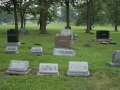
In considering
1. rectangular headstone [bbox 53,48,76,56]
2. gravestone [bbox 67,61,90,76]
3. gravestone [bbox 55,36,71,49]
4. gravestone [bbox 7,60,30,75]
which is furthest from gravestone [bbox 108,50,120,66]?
gravestone [bbox 55,36,71,49]

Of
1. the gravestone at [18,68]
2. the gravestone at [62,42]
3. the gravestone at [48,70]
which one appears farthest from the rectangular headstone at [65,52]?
the gravestone at [18,68]

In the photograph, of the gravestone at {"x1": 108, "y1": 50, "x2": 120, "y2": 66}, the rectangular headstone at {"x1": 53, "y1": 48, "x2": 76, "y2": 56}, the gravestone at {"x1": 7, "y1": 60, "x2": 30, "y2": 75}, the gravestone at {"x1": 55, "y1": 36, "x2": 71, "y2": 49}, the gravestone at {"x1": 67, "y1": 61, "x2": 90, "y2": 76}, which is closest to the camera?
the gravestone at {"x1": 67, "y1": 61, "x2": 90, "y2": 76}

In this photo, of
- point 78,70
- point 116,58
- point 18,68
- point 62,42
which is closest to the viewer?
point 78,70

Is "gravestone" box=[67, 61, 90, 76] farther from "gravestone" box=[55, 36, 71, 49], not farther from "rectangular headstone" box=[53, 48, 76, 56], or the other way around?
"gravestone" box=[55, 36, 71, 49]

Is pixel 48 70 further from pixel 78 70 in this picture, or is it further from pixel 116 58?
pixel 116 58

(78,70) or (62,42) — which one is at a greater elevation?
(62,42)

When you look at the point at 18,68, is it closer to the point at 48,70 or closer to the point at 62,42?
the point at 48,70

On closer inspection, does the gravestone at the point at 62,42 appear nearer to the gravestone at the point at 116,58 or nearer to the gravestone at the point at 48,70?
the gravestone at the point at 116,58

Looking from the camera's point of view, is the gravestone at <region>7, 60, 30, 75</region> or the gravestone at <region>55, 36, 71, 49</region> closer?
the gravestone at <region>7, 60, 30, 75</region>

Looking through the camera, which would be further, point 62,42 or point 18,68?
point 62,42

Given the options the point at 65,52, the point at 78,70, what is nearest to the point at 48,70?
the point at 78,70

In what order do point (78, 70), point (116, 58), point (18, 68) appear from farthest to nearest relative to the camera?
point (116, 58), point (18, 68), point (78, 70)

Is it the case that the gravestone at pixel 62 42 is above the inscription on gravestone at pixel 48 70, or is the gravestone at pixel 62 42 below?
Answer: above

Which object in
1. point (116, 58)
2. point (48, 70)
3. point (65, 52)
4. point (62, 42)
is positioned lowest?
point (48, 70)
